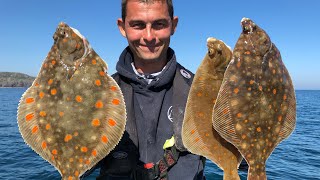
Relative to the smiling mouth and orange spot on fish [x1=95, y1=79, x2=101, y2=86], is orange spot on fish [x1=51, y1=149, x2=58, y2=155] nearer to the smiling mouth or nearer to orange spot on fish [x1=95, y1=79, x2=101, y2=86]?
orange spot on fish [x1=95, y1=79, x2=101, y2=86]

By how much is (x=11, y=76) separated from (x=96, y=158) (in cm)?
20557

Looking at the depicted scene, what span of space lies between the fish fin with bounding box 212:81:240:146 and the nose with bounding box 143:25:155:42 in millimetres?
1136

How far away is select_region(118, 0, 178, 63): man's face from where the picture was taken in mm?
3674

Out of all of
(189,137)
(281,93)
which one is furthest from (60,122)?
(281,93)

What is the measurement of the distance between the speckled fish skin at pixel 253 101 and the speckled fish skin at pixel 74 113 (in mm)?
1060

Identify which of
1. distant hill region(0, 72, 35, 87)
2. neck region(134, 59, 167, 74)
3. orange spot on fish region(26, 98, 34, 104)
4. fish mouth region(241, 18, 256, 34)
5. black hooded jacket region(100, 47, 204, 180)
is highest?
fish mouth region(241, 18, 256, 34)

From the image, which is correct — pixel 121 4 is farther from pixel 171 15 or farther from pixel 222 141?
pixel 222 141

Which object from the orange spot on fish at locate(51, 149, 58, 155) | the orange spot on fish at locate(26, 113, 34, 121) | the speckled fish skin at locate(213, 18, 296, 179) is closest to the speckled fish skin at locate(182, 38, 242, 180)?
the speckled fish skin at locate(213, 18, 296, 179)

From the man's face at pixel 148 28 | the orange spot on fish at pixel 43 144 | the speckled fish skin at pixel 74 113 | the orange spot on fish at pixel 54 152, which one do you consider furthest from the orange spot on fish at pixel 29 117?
the man's face at pixel 148 28

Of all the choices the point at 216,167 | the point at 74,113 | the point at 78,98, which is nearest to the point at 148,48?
the point at 78,98

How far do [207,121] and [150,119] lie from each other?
3.71 feet

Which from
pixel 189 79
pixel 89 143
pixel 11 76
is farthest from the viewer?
pixel 11 76

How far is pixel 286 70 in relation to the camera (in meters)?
3.20

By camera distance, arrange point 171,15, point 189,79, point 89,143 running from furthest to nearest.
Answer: point 189,79 → point 171,15 → point 89,143
